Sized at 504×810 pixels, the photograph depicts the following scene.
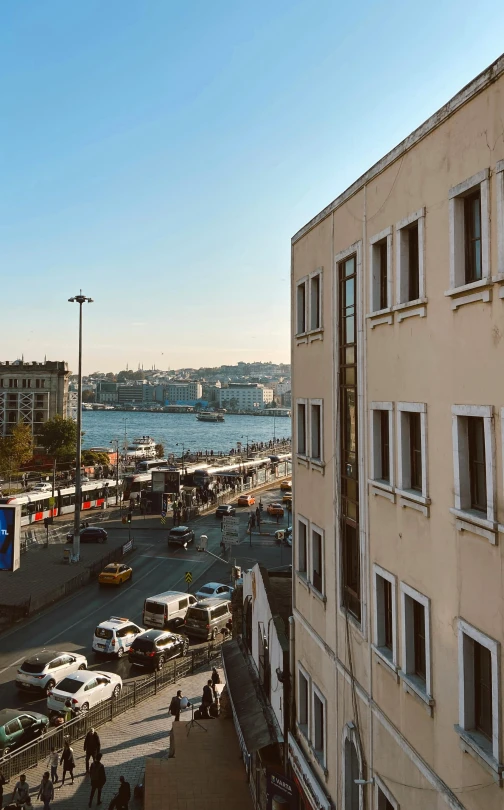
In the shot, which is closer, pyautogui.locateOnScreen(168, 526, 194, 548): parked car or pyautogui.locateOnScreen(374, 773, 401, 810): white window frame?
pyautogui.locateOnScreen(374, 773, 401, 810): white window frame

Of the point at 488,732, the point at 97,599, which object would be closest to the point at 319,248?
the point at 488,732

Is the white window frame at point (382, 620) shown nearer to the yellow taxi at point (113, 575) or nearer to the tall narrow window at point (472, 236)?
the tall narrow window at point (472, 236)

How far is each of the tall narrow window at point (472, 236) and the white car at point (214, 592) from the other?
76.1 feet

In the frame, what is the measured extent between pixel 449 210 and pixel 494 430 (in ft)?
9.42

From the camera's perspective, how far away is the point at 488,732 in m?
6.97

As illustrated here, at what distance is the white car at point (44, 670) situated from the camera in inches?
753

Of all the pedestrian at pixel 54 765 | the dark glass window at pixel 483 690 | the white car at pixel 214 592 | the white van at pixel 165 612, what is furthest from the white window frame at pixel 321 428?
the white car at pixel 214 592

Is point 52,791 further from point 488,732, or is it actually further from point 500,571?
point 500,571

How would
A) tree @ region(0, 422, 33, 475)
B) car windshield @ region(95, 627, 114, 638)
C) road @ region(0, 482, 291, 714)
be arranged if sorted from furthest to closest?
tree @ region(0, 422, 33, 475) → car windshield @ region(95, 627, 114, 638) → road @ region(0, 482, 291, 714)

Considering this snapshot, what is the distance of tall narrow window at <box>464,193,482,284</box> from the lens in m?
7.26

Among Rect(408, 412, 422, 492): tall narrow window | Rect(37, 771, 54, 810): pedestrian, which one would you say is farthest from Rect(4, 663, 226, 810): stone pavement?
Rect(408, 412, 422, 492): tall narrow window

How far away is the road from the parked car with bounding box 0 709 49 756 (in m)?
1.99

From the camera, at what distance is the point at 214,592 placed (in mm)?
28609

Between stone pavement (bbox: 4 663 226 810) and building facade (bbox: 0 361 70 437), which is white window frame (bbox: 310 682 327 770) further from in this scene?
building facade (bbox: 0 361 70 437)
